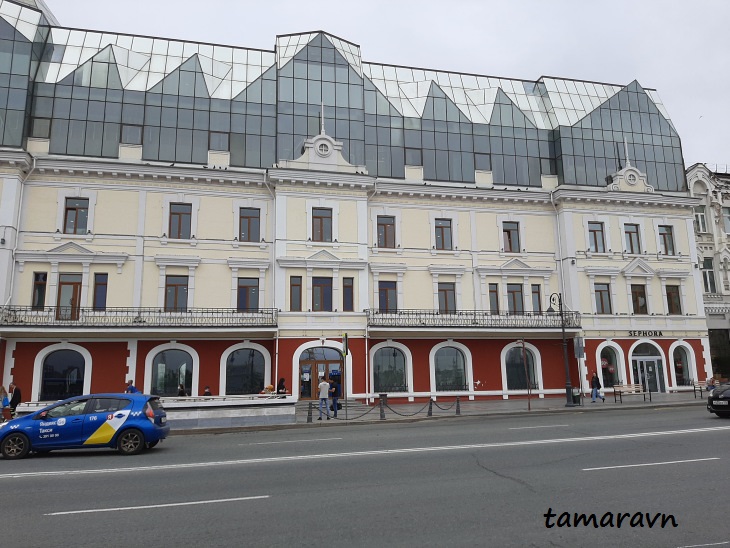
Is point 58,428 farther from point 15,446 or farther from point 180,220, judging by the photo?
point 180,220

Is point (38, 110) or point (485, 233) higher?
point (38, 110)

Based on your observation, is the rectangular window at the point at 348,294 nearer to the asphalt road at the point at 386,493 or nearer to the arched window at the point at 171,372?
the arched window at the point at 171,372

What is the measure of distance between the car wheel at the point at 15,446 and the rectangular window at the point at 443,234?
23.2m

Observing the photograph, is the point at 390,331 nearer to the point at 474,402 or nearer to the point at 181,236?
the point at 474,402

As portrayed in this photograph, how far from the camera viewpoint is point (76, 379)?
85.3 feet

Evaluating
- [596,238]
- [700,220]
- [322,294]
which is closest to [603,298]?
[596,238]

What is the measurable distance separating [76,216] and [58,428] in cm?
1738

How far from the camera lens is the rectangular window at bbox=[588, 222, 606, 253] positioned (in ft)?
109

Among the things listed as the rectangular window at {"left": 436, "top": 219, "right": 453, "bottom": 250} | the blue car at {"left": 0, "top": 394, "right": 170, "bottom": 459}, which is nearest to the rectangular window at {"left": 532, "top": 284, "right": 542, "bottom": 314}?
the rectangular window at {"left": 436, "top": 219, "right": 453, "bottom": 250}

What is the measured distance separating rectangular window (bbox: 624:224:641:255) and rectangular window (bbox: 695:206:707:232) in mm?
8132

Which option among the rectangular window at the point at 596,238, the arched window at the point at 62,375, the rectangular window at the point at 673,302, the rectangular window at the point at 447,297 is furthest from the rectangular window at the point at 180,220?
the rectangular window at the point at 673,302

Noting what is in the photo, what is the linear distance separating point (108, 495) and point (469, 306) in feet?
81.5

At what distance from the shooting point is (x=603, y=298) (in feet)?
107

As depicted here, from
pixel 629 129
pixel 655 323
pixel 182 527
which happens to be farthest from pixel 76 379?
pixel 629 129
